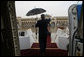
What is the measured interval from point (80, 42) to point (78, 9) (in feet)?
3.01

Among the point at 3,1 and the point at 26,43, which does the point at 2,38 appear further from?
the point at 26,43

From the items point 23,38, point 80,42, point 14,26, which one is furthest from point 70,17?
point 23,38

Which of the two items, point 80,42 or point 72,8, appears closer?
point 80,42

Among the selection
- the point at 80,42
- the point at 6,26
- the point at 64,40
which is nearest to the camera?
the point at 6,26

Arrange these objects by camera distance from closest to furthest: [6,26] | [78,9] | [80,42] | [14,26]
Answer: [6,26]
[14,26]
[80,42]
[78,9]

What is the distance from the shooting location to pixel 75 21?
3.71 m

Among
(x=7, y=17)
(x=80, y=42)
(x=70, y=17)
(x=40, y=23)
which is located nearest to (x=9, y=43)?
(x=7, y=17)

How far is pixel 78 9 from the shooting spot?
3.67 meters

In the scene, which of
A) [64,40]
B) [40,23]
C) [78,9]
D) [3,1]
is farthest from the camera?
[64,40]

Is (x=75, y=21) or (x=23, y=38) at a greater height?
(x=75, y=21)

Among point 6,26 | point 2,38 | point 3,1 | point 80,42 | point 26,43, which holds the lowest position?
point 26,43

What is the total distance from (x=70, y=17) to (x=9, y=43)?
2.02 metres

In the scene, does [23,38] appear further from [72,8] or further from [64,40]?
[72,8]

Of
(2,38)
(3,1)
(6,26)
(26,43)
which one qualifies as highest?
(3,1)
